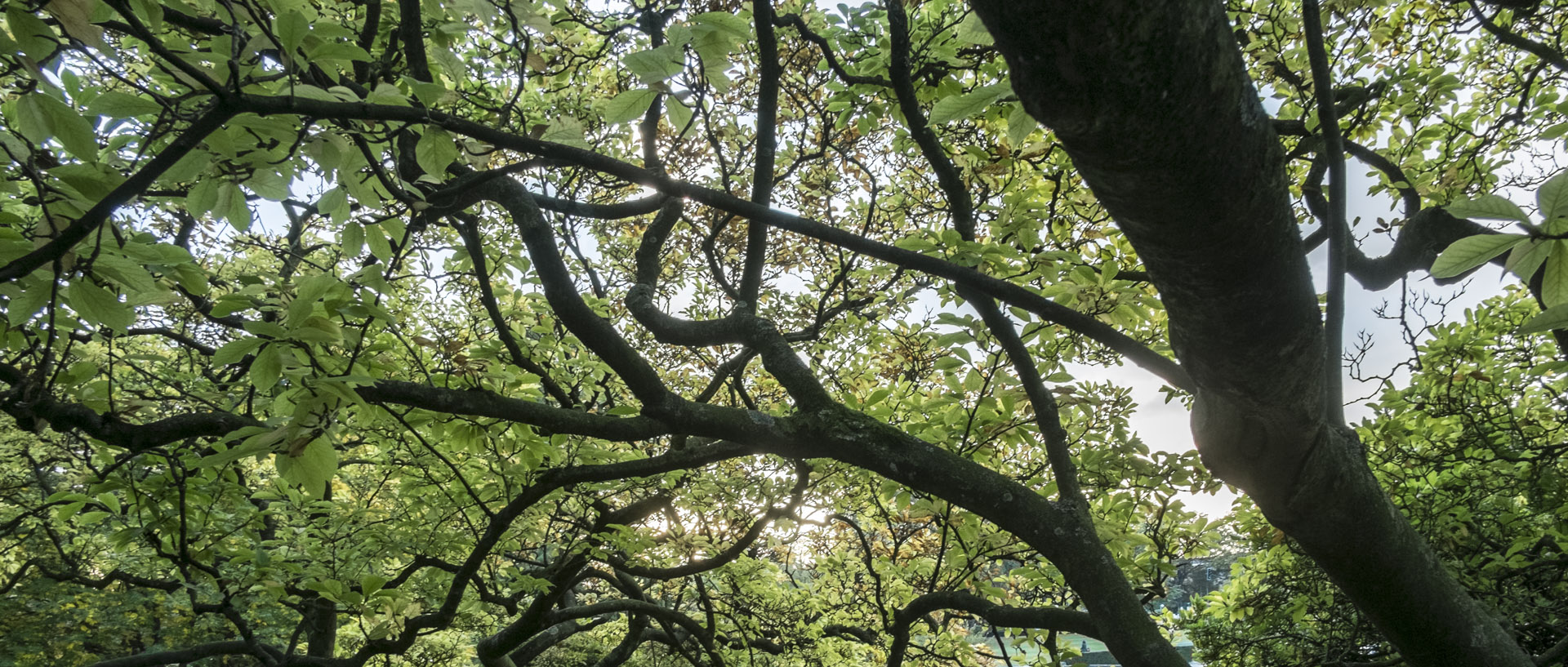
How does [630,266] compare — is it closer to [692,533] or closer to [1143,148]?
[692,533]

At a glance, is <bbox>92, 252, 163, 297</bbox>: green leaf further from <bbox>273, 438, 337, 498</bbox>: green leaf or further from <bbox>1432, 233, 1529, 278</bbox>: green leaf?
<bbox>1432, 233, 1529, 278</bbox>: green leaf

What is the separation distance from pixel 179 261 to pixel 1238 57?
207 centimetres

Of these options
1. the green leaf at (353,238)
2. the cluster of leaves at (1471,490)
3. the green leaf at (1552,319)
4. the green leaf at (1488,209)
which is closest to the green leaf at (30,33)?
the green leaf at (353,238)

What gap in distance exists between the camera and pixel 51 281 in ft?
4.77

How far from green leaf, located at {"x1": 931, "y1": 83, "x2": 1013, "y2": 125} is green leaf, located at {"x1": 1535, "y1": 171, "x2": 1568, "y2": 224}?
0.73 metres

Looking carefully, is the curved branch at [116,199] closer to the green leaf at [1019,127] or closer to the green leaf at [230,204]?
the green leaf at [230,204]

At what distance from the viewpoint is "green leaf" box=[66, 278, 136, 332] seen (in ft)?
4.62

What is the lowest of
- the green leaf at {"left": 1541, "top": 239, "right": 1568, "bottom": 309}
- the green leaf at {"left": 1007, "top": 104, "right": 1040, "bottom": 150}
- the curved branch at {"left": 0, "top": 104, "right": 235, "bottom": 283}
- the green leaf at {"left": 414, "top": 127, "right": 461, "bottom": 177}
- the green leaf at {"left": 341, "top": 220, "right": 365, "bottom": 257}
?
the green leaf at {"left": 1541, "top": 239, "right": 1568, "bottom": 309}

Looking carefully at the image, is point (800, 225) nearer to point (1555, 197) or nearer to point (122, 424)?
point (1555, 197)

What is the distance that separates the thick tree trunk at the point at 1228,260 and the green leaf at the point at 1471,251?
21cm

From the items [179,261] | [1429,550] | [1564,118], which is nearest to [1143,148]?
[1429,550]

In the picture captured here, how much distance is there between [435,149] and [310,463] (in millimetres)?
740

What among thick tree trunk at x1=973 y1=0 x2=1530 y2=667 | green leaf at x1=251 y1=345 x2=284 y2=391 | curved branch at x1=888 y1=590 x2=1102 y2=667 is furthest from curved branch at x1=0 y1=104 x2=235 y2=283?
curved branch at x1=888 y1=590 x2=1102 y2=667

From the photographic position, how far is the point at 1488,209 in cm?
91
